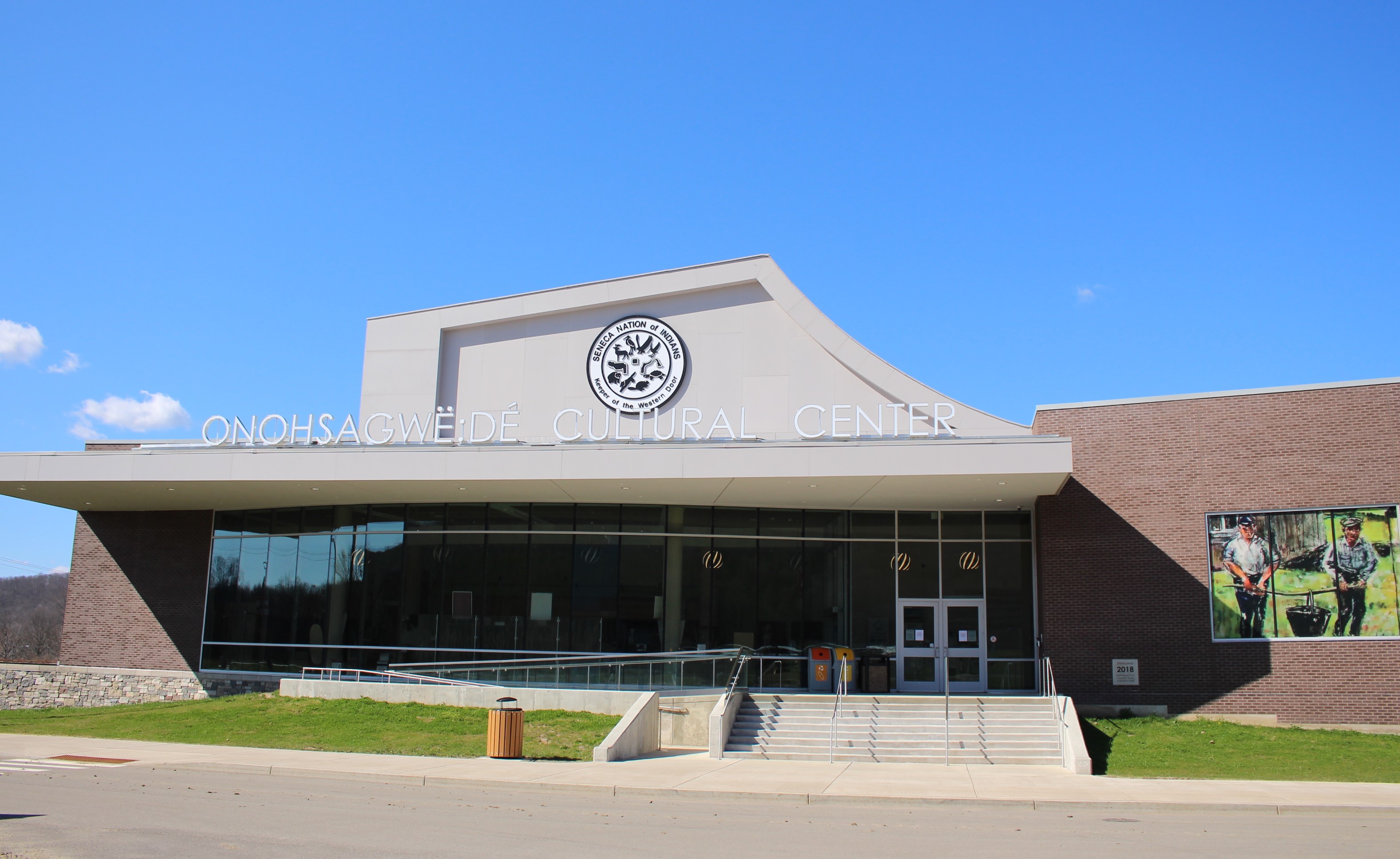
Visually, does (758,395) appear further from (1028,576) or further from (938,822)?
(938,822)

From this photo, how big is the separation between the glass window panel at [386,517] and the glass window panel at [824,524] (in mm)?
10405

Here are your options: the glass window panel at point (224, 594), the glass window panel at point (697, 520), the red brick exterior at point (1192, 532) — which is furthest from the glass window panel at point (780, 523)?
the glass window panel at point (224, 594)

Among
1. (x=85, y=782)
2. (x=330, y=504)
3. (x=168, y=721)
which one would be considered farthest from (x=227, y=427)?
(x=85, y=782)

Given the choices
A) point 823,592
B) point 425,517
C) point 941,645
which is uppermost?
point 425,517

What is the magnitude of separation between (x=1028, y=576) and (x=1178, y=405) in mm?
5449

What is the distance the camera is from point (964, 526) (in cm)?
2691

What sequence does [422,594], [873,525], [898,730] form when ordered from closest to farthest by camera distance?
[898,730] → [873,525] → [422,594]

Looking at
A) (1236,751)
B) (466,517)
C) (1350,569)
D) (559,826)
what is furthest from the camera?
(466,517)

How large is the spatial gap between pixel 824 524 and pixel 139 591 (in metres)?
19.3

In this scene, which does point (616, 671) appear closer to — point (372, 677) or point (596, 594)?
point (596, 594)

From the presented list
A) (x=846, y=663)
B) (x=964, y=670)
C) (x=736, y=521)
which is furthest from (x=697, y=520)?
(x=964, y=670)

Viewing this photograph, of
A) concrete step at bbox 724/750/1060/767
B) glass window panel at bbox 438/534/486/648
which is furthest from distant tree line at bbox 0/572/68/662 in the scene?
concrete step at bbox 724/750/1060/767

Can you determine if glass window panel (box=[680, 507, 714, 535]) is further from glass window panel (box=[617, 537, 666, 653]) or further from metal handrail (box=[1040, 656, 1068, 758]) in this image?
metal handrail (box=[1040, 656, 1068, 758])

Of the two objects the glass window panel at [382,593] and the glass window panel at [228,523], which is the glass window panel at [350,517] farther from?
the glass window panel at [228,523]
